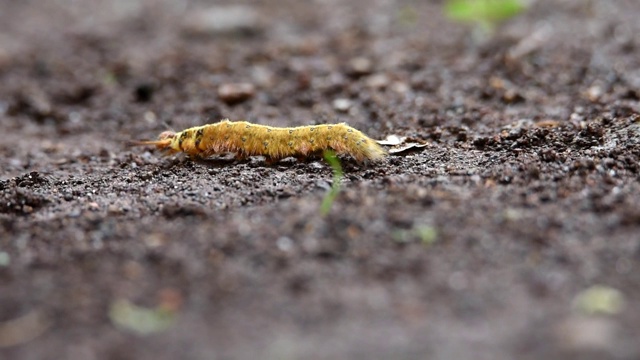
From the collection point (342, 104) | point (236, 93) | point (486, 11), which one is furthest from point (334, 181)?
point (486, 11)

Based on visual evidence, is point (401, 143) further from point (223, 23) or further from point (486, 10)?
point (223, 23)

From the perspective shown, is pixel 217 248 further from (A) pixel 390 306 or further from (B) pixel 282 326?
(A) pixel 390 306

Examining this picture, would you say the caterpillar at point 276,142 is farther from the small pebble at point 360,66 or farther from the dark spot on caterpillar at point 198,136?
the small pebble at point 360,66

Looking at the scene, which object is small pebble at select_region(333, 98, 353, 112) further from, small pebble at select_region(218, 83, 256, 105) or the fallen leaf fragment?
the fallen leaf fragment

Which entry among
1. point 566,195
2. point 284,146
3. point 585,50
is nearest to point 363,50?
point 585,50

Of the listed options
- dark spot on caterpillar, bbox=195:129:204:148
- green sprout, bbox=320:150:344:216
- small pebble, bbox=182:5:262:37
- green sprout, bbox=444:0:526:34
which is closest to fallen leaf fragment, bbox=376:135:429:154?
green sprout, bbox=320:150:344:216

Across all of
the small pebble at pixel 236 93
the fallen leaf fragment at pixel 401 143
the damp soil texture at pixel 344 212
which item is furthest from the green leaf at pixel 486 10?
the fallen leaf fragment at pixel 401 143
